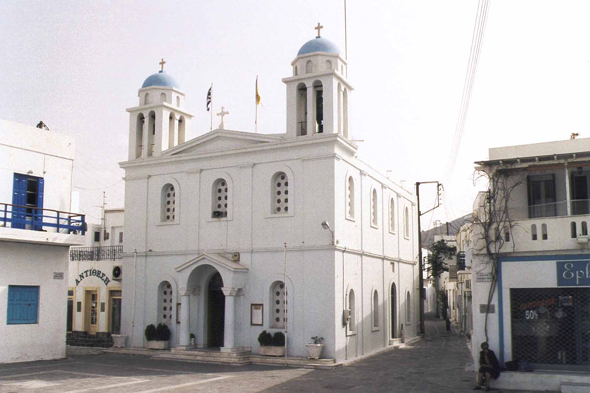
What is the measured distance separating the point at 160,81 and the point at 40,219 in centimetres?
850

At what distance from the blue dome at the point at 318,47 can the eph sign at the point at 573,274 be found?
38.9ft

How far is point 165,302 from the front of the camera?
25.2 m

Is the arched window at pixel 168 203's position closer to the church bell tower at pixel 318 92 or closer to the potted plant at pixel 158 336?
the potted plant at pixel 158 336

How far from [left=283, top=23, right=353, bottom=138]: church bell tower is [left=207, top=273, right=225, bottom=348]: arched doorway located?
22.0 ft

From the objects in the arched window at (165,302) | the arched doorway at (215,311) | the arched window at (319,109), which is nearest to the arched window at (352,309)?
the arched doorway at (215,311)

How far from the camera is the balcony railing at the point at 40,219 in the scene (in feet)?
69.6

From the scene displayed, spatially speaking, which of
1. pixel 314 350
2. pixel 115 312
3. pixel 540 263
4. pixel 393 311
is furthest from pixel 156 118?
pixel 540 263

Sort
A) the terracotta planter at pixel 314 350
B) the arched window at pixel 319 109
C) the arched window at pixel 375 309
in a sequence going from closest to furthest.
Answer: the terracotta planter at pixel 314 350
the arched window at pixel 319 109
the arched window at pixel 375 309

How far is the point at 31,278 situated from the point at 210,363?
24.0 ft

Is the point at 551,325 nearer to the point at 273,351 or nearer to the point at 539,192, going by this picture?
the point at 539,192

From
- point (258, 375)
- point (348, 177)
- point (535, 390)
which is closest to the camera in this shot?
point (535, 390)

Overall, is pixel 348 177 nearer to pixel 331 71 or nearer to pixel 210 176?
pixel 331 71

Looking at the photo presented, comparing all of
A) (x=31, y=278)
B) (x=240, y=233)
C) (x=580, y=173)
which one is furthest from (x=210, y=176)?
(x=580, y=173)

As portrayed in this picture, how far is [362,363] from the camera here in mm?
22344
